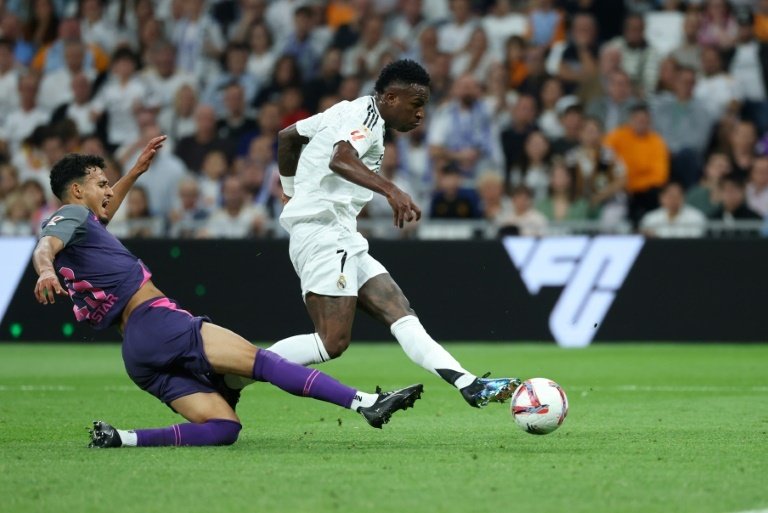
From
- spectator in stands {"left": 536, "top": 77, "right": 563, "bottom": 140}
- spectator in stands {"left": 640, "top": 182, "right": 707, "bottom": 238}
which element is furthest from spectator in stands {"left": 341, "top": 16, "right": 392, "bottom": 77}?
spectator in stands {"left": 640, "top": 182, "right": 707, "bottom": 238}

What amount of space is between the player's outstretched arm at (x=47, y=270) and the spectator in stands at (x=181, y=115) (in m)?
11.3

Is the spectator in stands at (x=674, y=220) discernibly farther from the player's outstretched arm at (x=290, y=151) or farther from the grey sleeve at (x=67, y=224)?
the grey sleeve at (x=67, y=224)

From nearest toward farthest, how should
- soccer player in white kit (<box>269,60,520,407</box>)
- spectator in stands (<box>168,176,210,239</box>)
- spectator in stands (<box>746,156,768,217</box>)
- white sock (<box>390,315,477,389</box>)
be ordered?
1. white sock (<box>390,315,477,389</box>)
2. soccer player in white kit (<box>269,60,520,407</box>)
3. spectator in stands (<box>746,156,768,217</box>)
4. spectator in stands (<box>168,176,210,239</box>)

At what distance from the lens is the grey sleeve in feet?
23.4

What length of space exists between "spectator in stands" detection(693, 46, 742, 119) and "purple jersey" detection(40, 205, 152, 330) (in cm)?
1107

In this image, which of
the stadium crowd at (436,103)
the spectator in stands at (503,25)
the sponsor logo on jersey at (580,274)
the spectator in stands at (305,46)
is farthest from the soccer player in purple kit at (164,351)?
the spectator in stands at (503,25)

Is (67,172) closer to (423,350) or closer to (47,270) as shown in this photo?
(47,270)

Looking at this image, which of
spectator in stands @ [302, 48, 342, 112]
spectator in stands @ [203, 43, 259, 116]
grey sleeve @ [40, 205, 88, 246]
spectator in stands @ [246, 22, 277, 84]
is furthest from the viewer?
spectator in stands @ [246, 22, 277, 84]

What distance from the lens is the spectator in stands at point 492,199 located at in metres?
15.9

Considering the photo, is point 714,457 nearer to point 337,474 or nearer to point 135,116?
point 337,474

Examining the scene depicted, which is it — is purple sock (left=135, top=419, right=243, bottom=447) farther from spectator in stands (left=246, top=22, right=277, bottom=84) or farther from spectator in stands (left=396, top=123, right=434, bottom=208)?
spectator in stands (left=246, top=22, right=277, bottom=84)

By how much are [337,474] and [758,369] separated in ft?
23.7

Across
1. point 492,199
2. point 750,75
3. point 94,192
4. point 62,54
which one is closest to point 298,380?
point 94,192

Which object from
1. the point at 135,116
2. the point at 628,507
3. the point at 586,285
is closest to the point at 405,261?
the point at 586,285
